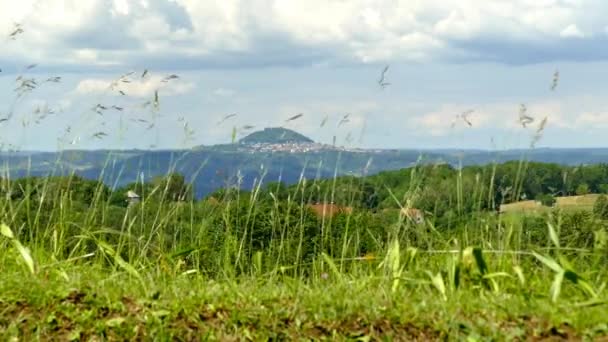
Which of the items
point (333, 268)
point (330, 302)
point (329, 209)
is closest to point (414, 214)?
point (329, 209)

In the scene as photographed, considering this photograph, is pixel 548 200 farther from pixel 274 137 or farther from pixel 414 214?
pixel 274 137

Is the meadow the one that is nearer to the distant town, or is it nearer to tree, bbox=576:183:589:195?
tree, bbox=576:183:589:195

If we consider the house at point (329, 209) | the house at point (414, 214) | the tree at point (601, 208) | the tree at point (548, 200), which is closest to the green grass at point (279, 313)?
the house at point (414, 214)

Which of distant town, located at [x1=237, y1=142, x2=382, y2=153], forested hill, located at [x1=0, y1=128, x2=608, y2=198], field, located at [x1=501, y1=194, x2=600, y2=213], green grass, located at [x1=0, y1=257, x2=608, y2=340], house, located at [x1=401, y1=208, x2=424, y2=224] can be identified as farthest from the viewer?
distant town, located at [x1=237, y1=142, x2=382, y2=153]

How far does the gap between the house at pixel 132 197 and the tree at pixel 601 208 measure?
12.3 ft

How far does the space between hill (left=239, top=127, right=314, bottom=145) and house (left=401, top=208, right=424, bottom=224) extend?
4.64 feet

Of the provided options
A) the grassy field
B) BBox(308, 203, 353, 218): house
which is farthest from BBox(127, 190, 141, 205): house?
the grassy field

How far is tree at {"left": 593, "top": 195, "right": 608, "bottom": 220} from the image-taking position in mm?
7348

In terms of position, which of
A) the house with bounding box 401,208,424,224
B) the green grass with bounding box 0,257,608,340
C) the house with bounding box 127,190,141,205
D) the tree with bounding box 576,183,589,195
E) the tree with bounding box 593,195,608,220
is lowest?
the green grass with bounding box 0,257,608,340

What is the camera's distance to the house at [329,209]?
25.7ft

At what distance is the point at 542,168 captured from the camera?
8430mm

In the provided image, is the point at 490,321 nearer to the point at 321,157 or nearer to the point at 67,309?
the point at 67,309

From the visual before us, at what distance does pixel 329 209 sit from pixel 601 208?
7.29 ft

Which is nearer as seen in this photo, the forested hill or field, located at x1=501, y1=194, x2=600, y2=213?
field, located at x1=501, y1=194, x2=600, y2=213
